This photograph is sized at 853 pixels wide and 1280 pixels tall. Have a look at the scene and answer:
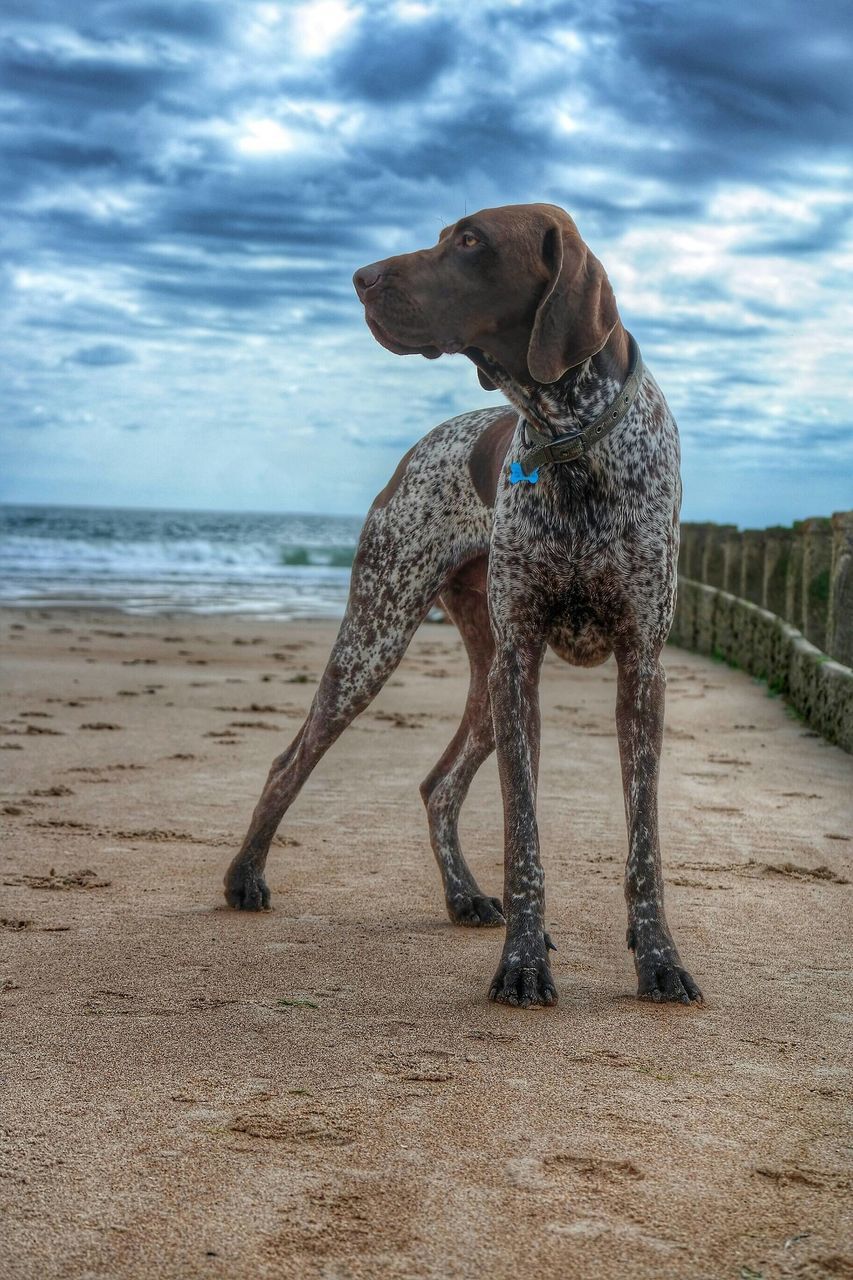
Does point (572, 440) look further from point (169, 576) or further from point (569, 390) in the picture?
point (169, 576)

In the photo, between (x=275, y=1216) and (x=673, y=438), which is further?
(x=673, y=438)

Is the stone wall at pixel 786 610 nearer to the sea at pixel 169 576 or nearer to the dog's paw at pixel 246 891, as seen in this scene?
the dog's paw at pixel 246 891

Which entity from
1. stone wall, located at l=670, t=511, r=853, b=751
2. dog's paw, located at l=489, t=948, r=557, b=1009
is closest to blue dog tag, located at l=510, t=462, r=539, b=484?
dog's paw, located at l=489, t=948, r=557, b=1009

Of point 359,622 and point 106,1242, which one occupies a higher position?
point 359,622

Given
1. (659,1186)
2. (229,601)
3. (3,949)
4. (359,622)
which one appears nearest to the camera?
(659,1186)

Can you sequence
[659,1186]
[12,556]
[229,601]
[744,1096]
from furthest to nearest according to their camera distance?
[12,556] → [229,601] → [744,1096] → [659,1186]

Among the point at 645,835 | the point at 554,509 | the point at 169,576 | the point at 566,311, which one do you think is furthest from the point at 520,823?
the point at 169,576

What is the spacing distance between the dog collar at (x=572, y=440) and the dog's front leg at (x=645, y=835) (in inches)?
24.4

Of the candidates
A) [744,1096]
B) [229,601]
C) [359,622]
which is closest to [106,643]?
[229,601]

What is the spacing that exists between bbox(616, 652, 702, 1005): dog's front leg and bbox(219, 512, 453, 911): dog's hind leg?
114 centimetres

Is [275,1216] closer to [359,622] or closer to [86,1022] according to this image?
[86,1022]

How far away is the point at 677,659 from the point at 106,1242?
1374 centimetres

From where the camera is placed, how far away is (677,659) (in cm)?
1541

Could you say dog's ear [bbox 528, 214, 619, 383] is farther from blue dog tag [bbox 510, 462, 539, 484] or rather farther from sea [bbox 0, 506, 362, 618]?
sea [bbox 0, 506, 362, 618]
